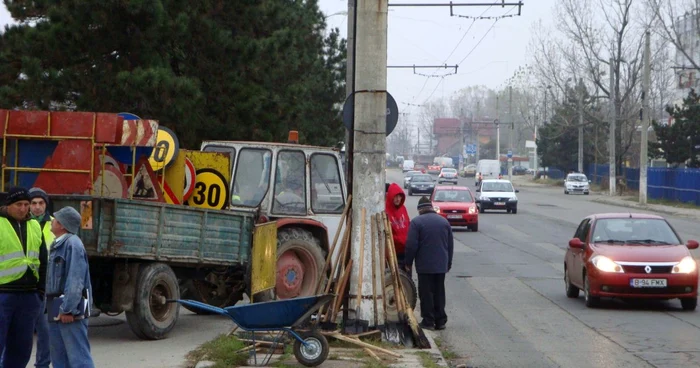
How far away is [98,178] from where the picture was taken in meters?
10.9

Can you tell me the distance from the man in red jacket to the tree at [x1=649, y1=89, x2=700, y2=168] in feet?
168

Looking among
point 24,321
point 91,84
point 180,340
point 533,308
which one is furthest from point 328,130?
point 24,321

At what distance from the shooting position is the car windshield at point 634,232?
15766 mm

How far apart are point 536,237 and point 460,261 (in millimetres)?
9382

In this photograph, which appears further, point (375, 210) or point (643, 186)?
point (643, 186)

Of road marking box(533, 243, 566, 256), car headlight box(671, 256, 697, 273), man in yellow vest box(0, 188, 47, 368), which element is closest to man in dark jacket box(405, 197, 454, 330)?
car headlight box(671, 256, 697, 273)

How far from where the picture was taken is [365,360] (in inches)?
385

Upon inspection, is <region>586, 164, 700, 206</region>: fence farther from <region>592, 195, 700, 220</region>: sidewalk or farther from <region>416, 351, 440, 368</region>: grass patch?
<region>416, 351, 440, 368</region>: grass patch

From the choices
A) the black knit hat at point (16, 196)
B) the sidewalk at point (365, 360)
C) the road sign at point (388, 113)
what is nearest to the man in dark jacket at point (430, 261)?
the road sign at point (388, 113)

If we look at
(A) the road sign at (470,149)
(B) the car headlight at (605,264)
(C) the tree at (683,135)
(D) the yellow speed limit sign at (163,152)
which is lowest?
(B) the car headlight at (605,264)

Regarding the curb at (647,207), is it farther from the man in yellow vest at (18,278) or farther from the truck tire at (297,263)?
the man in yellow vest at (18,278)

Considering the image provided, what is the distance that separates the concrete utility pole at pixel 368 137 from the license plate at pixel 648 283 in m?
5.22

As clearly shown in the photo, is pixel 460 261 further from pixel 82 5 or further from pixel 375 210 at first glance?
pixel 375 210

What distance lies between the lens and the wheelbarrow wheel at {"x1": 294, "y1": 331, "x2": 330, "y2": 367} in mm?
9422
